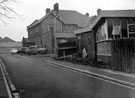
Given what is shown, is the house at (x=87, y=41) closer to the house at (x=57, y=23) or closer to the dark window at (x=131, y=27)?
the dark window at (x=131, y=27)

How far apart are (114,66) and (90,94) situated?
6.98 metres

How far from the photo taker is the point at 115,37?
58.8ft

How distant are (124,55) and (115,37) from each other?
16.4 ft

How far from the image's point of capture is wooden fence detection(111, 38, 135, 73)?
41.2 ft

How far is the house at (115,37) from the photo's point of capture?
42.8ft

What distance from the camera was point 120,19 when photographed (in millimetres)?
17844

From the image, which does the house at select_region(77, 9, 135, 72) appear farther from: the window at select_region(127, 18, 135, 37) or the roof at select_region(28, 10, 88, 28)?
the roof at select_region(28, 10, 88, 28)

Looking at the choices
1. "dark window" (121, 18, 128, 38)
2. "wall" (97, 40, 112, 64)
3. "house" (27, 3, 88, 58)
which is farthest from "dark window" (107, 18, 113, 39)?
"house" (27, 3, 88, 58)

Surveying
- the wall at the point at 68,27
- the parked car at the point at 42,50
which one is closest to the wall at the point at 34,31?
the wall at the point at 68,27

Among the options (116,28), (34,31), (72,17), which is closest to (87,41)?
(116,28)

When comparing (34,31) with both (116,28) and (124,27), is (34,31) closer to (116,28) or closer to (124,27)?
(116,28)

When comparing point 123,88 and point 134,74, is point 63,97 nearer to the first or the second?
point 123,88

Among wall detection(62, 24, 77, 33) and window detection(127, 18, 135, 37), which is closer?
window detection(127, 18, 135, 37)

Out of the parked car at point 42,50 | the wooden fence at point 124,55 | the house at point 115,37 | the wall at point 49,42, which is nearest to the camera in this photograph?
the wooden fence at point 124,55
